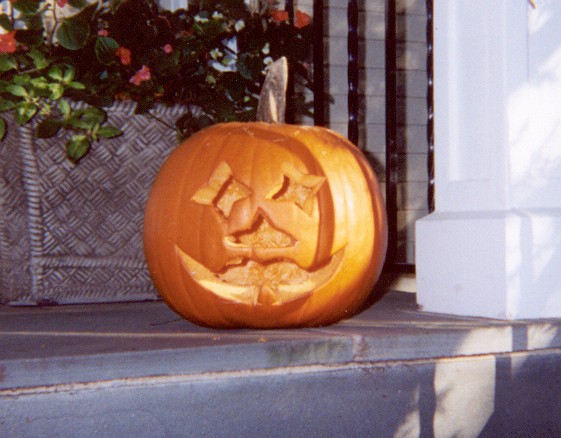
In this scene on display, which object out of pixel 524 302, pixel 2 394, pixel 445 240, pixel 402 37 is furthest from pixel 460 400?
pixel 402 37

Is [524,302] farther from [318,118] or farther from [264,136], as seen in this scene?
[318,118]

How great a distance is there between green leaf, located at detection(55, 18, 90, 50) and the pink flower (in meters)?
0.14

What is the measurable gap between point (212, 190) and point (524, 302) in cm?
65

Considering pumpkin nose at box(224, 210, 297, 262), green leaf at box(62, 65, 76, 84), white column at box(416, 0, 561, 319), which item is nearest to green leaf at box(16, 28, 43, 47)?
green leaf at box(62, 65, 76, 84)

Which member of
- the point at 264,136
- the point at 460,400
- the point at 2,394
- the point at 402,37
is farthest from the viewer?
the point at 402,37

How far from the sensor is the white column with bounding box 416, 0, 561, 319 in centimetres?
137

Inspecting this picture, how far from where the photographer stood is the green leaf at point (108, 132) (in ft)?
5.50

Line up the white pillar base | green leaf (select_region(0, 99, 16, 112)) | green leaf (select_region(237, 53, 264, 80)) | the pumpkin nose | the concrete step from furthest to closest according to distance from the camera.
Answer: green leaf (select_region(237, 53, 264, 80)) < green leaf (select_region(0, 99, 16, 112)) < the white pillar base < the pumpkin nose < the concrete step

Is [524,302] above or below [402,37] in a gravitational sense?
below

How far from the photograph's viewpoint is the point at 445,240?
1.50 m

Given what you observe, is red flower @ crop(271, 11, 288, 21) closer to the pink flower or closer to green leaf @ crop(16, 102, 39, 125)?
the pink flower

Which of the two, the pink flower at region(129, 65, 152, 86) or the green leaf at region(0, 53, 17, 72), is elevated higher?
the green leaf at region(0, 53, 17, 72)

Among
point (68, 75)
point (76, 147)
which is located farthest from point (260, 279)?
point (68, 75)

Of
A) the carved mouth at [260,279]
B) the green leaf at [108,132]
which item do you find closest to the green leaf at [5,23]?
the green leaf at [108,132]
